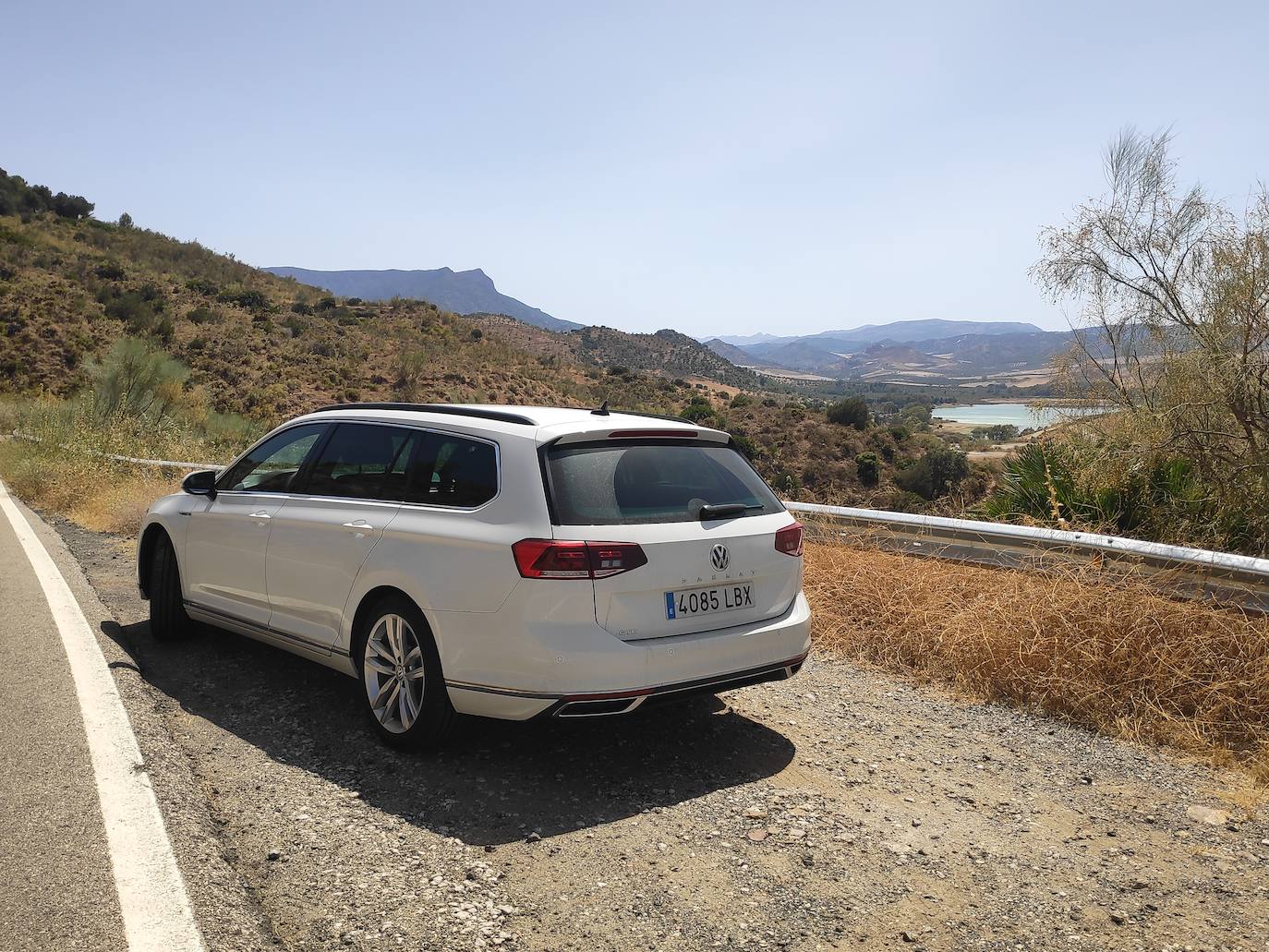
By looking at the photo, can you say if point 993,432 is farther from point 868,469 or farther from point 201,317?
point 201,317

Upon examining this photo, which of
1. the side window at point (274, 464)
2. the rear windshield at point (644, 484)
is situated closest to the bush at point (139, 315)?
the side window at point (274, 464)

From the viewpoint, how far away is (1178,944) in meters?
3.05

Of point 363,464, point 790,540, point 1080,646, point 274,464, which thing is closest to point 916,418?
point 1080,646

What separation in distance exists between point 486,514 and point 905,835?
2.19m

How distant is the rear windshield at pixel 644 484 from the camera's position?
4254 millimetres

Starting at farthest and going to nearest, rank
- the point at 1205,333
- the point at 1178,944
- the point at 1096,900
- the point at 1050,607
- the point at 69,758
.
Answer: the point at 1205,333
the point at 1050,607
the point at 69,758
the point at 1096,900
the point at 1178,944

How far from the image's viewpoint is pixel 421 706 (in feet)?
14.6

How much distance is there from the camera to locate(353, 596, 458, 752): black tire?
4406 millimetres

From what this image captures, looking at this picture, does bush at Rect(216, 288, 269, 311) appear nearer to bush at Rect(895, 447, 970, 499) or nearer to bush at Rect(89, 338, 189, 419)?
bush at Rect(89, 338, 189, 419)

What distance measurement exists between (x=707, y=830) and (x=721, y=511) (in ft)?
4.72

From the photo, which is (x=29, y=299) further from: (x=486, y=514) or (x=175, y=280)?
(x=486, y=514)

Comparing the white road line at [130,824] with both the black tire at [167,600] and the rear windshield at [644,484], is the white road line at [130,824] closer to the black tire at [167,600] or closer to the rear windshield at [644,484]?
the black tire at [167,600]

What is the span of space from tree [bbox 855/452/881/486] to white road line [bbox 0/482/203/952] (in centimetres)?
2604

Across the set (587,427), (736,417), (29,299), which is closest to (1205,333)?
(587,427)
